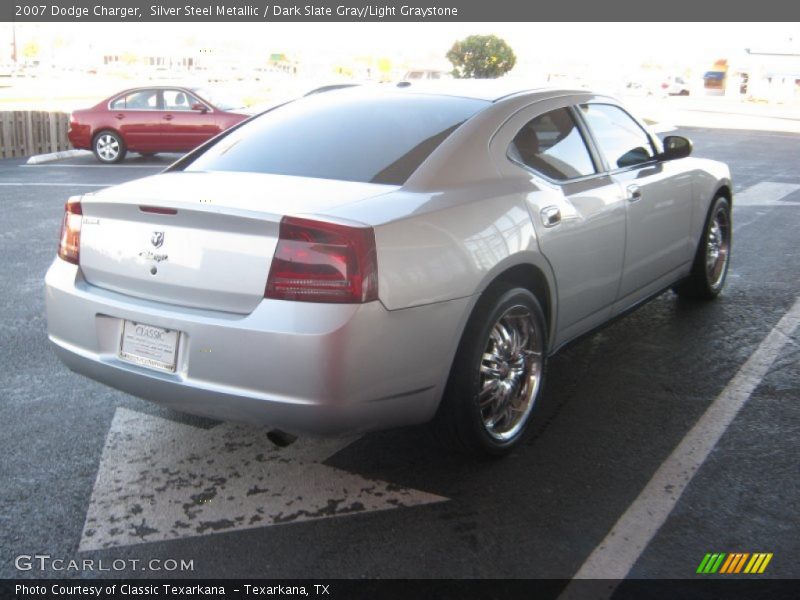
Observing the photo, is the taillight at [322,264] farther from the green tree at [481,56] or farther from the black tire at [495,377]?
the green tree at [481,56]

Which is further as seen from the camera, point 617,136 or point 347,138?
point 617,136

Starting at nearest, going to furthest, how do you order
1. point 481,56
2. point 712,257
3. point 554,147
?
point 554,147 < point 712,257 < point 481,56

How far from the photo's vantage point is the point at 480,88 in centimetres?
450

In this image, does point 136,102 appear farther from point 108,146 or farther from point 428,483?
point 428,483

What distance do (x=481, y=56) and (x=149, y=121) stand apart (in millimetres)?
17795

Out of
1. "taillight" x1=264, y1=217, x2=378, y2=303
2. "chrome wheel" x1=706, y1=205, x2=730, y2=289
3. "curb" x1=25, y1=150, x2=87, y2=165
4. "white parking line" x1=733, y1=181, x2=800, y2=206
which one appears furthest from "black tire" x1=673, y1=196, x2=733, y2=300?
"curb" x1=25, y1=150, x2=87, y2=165

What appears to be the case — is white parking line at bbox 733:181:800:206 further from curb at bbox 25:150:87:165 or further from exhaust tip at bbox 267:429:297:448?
curb at bbox 25:150:87:165

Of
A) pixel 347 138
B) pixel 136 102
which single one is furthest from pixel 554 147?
pixel 136 102

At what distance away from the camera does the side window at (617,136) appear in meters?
4.77

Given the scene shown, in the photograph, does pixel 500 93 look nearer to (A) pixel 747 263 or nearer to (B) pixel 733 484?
(B) pixel 733 484

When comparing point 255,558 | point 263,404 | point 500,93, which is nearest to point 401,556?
point 255,558

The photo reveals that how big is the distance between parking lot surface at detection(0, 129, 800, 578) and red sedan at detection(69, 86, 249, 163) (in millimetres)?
11976

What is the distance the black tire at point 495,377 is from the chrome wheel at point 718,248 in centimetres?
265

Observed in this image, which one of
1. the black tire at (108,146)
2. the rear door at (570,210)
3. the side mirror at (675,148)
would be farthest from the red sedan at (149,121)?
the rear door at (570,210)
